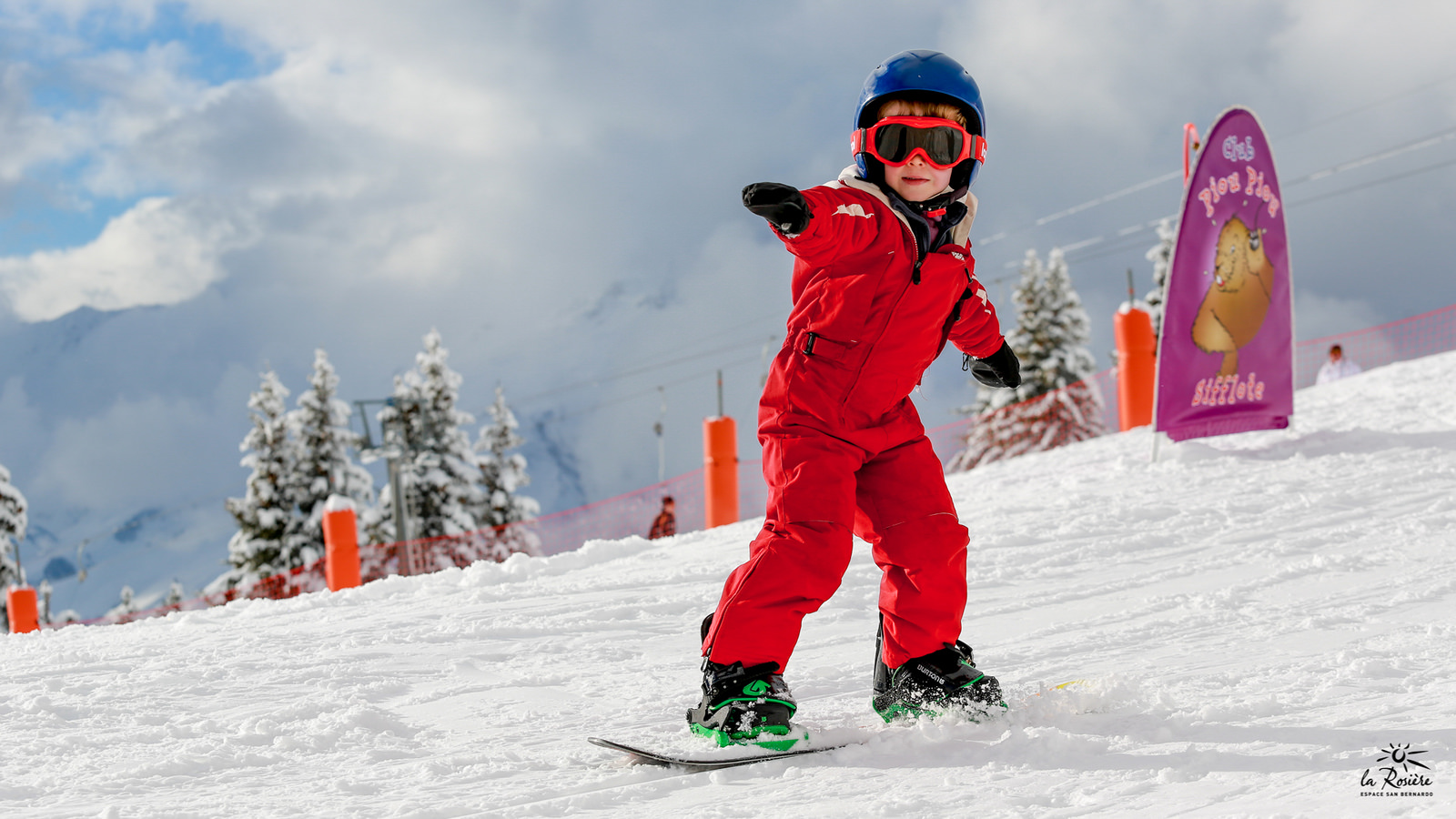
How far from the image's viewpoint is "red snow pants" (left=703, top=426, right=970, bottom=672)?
2.06m

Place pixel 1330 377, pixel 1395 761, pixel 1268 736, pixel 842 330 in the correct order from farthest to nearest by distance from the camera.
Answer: pixel 1330 377
pixel 842 330
pixel 1268 736
pixel 1395 761

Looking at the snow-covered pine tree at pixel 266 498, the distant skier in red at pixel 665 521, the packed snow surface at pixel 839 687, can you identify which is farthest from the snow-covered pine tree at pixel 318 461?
the packed snow surface at pixel 839 687

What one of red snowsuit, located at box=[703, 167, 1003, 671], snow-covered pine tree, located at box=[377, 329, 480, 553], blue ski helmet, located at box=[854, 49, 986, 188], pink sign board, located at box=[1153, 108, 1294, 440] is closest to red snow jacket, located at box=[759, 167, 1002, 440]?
red snowsuit, located at box=[703, 167, 1003, 671]

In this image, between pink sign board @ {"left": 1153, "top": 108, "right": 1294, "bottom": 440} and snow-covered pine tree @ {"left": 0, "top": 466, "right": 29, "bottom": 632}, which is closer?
pink sign board @ {"left": 1153, "top": 108, "right": 1294, "bottom": 440}

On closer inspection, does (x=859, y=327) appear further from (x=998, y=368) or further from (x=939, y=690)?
(x=939, y=690)

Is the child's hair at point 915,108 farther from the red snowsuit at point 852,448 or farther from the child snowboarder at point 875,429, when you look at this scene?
the red snowsuit at point 852,448

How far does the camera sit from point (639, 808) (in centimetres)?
174

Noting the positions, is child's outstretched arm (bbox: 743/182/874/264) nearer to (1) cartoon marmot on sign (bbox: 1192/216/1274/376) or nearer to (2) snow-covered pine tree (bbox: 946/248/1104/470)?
(1) cartoon marmot on sign (bbox: 1192/216/1274/376)

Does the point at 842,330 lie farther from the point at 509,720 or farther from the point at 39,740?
the point at 39,740

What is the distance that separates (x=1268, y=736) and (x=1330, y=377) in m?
10.4

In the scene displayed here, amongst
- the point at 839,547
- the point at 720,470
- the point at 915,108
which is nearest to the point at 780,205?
the point at 915,108

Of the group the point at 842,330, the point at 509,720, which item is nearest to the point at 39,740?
the point at 509,720

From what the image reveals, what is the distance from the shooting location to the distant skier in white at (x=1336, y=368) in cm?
1069

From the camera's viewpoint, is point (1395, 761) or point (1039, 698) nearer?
point (1395, 761)
